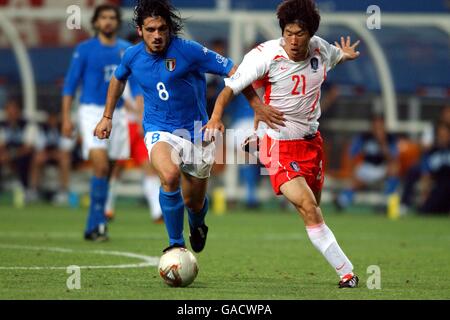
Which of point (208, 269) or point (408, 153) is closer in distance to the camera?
point (208, 269)

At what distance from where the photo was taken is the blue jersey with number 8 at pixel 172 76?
28.8ft

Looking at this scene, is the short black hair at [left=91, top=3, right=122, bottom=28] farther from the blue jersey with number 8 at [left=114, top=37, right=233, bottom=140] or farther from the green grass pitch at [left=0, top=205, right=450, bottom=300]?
the blue jersey with number 8 at [left=114, top=37, right=233, bottom=140]

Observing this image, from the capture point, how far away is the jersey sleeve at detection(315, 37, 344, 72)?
8445 mm

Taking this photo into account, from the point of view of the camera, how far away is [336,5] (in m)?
20.0

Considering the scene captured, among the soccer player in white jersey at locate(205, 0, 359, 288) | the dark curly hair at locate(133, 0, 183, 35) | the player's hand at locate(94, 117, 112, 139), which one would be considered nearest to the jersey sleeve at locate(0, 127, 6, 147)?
the player's hand at locate(94, 117, 112, 139)

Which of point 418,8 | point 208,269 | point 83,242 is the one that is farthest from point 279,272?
point 418,8

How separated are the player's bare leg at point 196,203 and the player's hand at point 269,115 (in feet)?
4.39

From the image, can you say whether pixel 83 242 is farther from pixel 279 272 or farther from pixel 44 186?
pixel 44 186

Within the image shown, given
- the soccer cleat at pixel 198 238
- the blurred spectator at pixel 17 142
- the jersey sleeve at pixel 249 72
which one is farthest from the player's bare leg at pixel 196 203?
the blurred spectator at pixel 17 142

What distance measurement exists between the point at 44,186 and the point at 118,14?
376 inches

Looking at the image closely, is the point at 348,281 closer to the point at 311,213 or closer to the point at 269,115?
the point at 311,213

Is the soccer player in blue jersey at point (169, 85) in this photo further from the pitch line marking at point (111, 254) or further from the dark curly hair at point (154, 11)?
the pitch line marking at point (111, 254)

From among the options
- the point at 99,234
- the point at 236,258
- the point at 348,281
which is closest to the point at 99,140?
the point at 99,234

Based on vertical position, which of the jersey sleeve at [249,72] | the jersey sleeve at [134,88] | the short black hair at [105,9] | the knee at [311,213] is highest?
the short black hair at [105,9]
